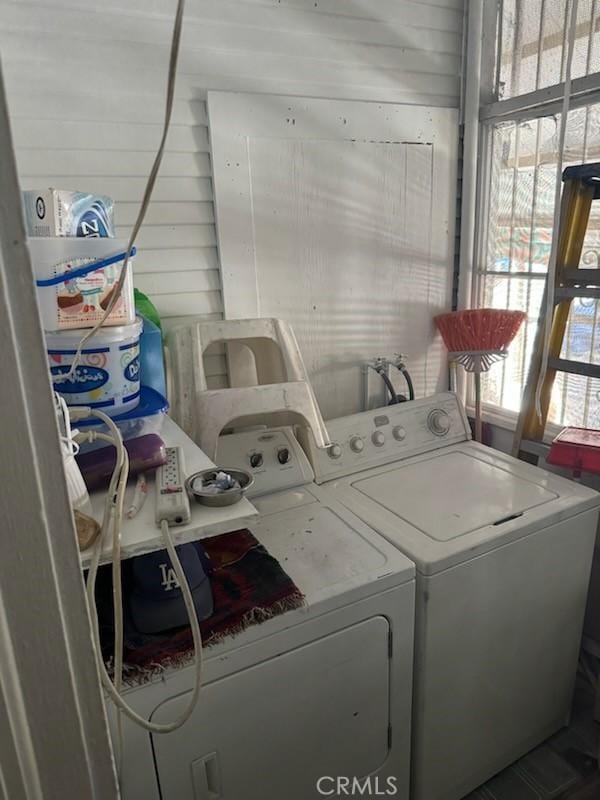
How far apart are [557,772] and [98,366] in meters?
1.83

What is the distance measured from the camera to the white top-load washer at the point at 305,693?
1.02m

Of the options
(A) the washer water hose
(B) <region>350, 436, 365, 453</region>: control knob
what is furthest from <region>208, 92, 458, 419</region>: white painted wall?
(B) <region>350, 436, 365, 453</region>: control knob

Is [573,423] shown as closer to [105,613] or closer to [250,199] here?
[250,199]

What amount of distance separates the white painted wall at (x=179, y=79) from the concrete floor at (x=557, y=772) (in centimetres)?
159

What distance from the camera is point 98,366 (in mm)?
1024

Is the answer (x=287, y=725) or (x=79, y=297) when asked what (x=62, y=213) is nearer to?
(x=79, y=297)

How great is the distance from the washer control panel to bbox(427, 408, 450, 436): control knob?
54 centimetres

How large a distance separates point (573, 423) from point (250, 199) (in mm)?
1385

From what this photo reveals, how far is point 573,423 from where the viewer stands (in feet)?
6.25

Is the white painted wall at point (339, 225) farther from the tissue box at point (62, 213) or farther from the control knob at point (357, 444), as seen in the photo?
the tissue box at point (62, 213)

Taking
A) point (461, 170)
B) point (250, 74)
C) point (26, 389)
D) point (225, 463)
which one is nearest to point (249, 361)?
point (225, 463)

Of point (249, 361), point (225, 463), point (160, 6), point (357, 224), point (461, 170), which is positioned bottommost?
point (225, 463)

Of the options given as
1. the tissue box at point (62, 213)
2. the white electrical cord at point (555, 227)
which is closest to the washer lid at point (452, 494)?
the white electrical cord at point (555, 227)

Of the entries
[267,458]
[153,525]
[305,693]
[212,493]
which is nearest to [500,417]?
→ [267,458]
